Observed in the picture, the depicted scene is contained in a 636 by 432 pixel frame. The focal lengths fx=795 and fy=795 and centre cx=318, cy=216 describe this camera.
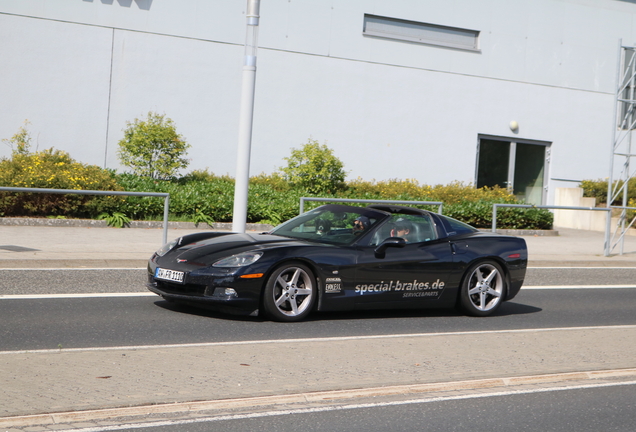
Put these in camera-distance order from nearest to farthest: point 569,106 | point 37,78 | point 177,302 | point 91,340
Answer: point 91,340 → point 177,302 → point 37,78 → point 569,106

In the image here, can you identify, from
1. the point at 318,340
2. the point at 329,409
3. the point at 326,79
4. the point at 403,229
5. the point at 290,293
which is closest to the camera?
the point at 329,409

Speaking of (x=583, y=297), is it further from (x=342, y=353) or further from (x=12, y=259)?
(x=12, y=259)

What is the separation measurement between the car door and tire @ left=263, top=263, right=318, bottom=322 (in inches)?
22.7

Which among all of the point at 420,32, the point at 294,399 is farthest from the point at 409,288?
the point at 420,32

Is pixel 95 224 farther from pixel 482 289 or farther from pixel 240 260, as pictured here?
pixel 482 289

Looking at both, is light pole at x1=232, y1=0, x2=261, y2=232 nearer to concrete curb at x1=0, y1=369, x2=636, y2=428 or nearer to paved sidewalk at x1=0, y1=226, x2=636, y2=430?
paved sidewalk at x1=0, y1=226, x2=636, y2=430

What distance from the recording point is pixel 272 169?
22781 mm

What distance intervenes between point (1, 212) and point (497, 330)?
35.8 ft

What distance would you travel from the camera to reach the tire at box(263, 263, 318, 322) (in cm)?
796

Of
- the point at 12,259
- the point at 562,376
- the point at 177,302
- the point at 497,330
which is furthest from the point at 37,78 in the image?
the point at 562,376

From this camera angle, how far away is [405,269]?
8.81 meters

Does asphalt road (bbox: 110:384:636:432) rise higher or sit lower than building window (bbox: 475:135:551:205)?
lower

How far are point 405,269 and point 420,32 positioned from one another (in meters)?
17.5

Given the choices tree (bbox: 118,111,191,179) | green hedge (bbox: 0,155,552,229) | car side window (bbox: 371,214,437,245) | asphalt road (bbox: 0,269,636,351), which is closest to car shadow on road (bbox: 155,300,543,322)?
asphalt road (bbox: 0,269,636,351)
